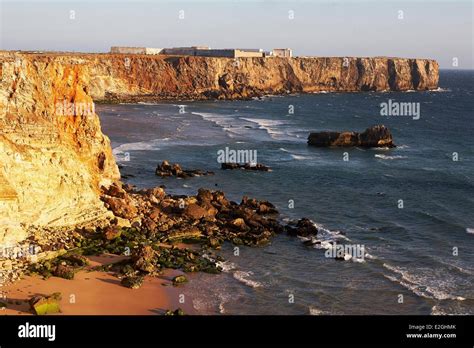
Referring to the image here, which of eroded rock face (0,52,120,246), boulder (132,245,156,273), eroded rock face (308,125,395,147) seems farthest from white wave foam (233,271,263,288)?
eroded rock face (308,125,395,147)

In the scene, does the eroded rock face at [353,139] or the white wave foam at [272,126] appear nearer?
the eroded rock face at [353,139]

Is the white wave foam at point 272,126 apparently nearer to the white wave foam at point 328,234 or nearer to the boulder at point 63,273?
the white wave foam at point 328,234

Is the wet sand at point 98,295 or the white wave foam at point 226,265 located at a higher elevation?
the wet sand at point 98,295

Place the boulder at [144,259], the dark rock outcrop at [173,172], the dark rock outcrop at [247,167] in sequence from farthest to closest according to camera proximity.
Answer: the dark rock outcrop at [247,167], the dark rock outcrop at [173,172], the boulder at [144,259]

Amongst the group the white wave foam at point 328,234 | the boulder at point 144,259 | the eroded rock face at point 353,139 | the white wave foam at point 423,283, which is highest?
the eroded rock face at point 353,139

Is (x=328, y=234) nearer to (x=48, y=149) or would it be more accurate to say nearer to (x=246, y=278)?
(x=246, y=278)

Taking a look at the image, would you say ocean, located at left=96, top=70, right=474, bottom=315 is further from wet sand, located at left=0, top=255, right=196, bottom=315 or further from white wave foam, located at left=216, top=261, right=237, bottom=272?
wet sand, located at left=0, top=255, right=196, bottom=315

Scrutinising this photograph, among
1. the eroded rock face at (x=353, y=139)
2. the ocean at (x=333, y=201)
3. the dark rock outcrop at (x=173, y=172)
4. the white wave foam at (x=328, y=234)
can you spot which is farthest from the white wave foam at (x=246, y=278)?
the eroded rock face at (x=353, y=139)

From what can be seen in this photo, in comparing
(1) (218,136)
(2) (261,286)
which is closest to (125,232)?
(2) (261,286)
